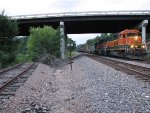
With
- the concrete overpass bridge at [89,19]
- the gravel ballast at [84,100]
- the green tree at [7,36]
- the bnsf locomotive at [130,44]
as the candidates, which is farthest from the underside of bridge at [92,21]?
the gravel ballast at [84,100]

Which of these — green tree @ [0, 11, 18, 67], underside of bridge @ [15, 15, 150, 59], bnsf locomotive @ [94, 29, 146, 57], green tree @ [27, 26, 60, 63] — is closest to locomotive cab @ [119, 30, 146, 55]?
bnsf locomotive @ [94, 29, 146, 57]

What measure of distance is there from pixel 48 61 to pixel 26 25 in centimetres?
2137

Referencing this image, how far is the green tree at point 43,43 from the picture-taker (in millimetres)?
42656

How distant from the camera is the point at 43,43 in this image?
145ft

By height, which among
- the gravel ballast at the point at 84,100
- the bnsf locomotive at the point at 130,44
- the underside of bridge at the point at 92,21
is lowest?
the gravel ballast at the point at 84,100

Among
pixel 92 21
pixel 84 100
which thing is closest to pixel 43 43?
pixel 92 21

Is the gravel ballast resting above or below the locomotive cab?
below

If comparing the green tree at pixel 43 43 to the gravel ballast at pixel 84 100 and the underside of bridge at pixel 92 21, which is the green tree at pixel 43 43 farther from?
the gravel ballast at pixel 84 100

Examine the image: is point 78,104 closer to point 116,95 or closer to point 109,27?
point 116,95

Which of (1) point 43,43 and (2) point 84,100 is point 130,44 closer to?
(1) point 43,43

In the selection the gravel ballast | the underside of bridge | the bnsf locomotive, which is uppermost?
the underside of bridge

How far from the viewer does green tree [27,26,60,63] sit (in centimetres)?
4266

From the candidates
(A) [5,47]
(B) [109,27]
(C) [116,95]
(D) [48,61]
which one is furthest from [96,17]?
(C) [116,95]

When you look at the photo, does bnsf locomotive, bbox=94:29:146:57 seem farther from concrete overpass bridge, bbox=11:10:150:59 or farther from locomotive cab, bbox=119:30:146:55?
concrete overpass bridge, bbox=11:10:150:59
